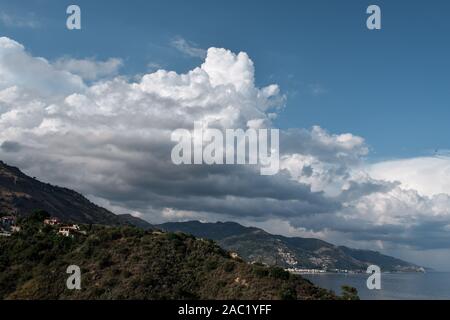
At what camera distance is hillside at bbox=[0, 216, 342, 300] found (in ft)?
246

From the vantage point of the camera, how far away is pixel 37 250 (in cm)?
9200

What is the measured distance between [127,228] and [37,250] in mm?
19757

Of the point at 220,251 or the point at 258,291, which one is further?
the point at 220,251

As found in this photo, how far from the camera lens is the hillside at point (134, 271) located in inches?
2948

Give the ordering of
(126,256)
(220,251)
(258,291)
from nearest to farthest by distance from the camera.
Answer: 1. (258,291)
2. (126,256)
3. (220,251)

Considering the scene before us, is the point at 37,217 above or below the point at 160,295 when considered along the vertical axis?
above

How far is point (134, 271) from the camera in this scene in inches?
3231

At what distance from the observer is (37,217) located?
136 meters

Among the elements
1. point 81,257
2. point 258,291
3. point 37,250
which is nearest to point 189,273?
point 258,291

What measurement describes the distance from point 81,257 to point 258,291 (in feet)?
124

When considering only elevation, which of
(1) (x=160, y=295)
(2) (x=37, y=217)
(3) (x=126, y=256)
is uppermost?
(2) (x=37, y=217)
